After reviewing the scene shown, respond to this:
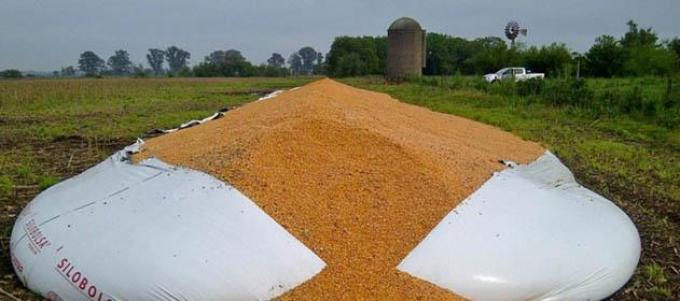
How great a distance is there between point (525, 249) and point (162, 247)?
5.02ft

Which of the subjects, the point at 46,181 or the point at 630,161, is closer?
the point at 46,181

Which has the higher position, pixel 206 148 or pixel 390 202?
pixel 206 148

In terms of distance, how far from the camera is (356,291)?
1.99m

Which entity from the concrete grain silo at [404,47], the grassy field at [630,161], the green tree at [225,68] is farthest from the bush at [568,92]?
the green tree at [225,68]

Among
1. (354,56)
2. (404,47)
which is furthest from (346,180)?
(354,56)

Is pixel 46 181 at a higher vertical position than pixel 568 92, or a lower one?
lower

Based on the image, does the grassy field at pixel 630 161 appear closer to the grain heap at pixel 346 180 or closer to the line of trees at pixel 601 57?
the grain heap at pixel 346 180

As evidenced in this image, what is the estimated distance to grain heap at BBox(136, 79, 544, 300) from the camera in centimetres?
207

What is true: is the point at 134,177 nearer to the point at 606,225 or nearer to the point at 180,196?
the point at 180,196

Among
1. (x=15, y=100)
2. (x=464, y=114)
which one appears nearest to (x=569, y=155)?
(x=464, y=114)

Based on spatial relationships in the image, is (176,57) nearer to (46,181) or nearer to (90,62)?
(90,62)

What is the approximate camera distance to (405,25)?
2002 cm

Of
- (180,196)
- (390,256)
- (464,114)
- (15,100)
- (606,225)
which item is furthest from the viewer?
(15,100)

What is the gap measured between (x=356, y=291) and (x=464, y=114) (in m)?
6.55
